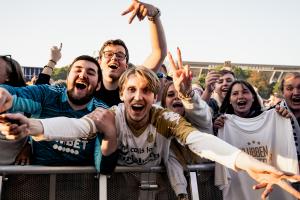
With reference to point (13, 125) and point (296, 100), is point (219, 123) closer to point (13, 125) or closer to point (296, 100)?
point (296, 100)

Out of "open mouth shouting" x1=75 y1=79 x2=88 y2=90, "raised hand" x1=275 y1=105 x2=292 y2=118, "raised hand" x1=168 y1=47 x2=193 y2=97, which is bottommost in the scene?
"raised hand" x1=275 y1=105 x2=292 y2=118

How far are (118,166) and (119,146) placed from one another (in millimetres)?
159

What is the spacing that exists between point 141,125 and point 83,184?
2.11 ft

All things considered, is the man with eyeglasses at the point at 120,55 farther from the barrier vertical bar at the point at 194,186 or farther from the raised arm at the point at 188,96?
the barrier vertical bar at the point at 194,186

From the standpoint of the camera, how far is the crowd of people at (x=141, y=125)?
7.00 feet

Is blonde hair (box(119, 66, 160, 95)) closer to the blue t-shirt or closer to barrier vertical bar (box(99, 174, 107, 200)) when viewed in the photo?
the blue t-shirt

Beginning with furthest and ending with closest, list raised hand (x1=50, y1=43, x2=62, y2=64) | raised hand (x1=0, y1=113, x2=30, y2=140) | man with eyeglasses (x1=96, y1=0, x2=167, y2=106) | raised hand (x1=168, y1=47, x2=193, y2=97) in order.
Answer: raised hand (x1=50, y1=43, x2=62, y2=64) < man with eyeglasses (x1=96, y1=0, x2=167, y2=106) < raised hand (x1=168, y1=47, x2=193, y2=97) < raised hand (x1=0, y1=113, x2=30, y2=140)

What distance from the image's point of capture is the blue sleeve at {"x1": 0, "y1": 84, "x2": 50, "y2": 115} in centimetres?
247

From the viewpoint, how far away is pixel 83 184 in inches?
98.5

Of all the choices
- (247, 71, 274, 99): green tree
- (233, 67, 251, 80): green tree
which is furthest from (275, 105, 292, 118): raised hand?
(233, 67, 251, 80): green tree

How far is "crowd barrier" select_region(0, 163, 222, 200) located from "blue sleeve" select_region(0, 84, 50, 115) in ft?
1.49

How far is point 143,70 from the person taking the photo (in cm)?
275

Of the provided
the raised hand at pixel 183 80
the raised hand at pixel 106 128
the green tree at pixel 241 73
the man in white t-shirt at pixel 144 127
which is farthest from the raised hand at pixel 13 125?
the green tree at pixel 241 73

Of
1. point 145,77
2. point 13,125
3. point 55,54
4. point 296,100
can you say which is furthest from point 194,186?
point 55,54
